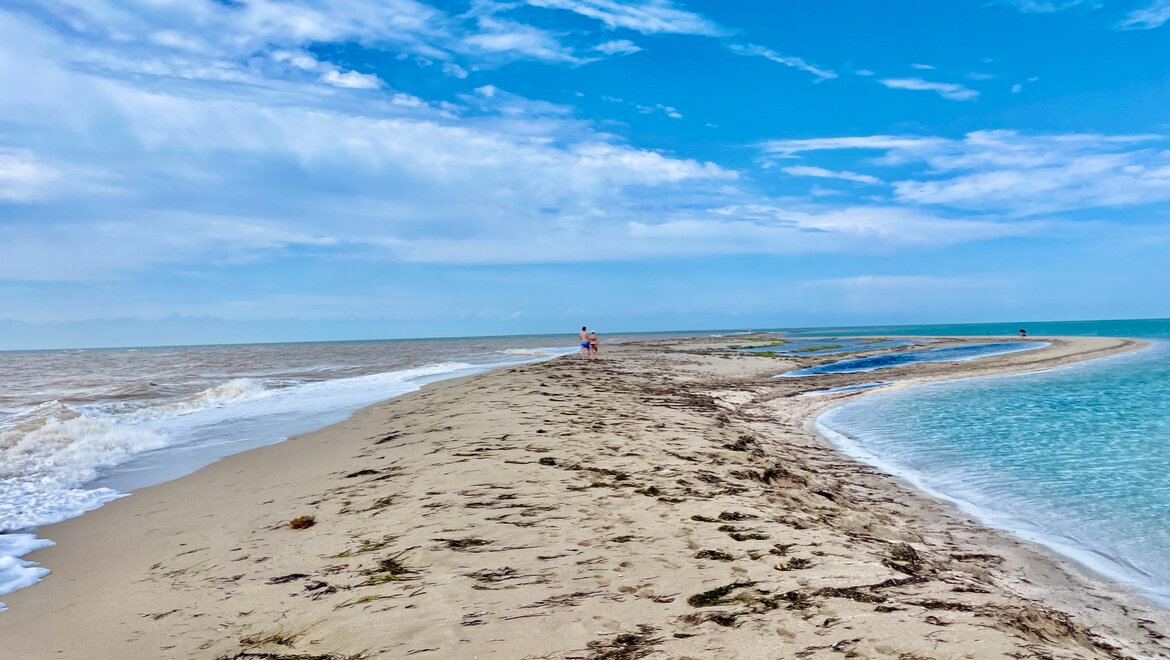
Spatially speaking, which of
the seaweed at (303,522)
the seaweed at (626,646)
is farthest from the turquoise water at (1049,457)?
the seaweed at (303,522)

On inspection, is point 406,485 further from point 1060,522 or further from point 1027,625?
point 1060,522

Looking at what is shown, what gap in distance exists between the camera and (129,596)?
5.37 metres

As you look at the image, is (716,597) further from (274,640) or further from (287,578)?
(287,578)

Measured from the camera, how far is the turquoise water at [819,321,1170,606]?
7000 millimetres

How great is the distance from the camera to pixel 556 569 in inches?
203

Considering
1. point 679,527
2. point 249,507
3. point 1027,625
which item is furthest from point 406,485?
point 1027,625

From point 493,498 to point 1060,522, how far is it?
6.75 meters

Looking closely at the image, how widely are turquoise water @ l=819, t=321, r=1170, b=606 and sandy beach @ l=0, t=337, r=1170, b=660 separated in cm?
70

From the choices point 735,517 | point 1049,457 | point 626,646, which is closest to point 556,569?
point 626,646

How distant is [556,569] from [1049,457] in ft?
32.7

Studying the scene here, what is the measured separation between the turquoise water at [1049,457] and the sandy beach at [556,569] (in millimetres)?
704

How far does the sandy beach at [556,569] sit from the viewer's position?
414 centimetres

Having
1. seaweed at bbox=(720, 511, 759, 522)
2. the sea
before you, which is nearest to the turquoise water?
seaweed at bbox=(720, 511, 759, 522)

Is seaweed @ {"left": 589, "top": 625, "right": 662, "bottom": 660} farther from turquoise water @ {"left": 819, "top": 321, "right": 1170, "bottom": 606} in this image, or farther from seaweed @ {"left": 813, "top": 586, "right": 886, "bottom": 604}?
turquoise water @ {"left": 819, "top": 321, "right": 1170, "bottom": 606}
